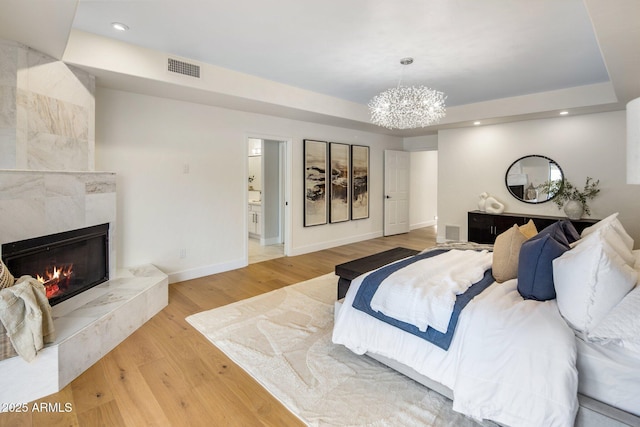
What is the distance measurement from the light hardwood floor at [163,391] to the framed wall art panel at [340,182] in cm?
366

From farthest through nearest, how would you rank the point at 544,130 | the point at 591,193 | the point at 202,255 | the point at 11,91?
1. the point at 544,130
2. the point at 591,193
3. the point at 202,255
4. the point at 11,91

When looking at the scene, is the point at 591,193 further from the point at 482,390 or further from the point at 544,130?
the point at 482,390

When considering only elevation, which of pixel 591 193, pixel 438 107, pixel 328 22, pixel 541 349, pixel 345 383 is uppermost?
pixel 328 22

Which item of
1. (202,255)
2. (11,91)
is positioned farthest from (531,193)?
(11,91)

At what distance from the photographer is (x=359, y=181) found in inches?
263

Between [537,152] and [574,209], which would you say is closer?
[574,209]

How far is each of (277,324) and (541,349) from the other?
2.12 m

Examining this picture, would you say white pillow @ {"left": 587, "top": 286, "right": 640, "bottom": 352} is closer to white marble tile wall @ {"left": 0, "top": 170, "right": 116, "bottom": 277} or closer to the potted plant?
white marble tile wall @ {"left": 0, "top": 170, "right": 116, "bottom": 277}

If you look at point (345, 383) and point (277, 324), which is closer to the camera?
point (345, 383)

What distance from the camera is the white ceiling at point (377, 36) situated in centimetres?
240

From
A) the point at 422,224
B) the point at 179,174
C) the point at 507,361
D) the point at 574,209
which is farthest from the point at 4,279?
the point at 422,224

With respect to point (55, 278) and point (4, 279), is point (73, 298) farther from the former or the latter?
point (4, 279)

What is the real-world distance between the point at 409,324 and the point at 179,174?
11.6 feet

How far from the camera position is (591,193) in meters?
5.00
